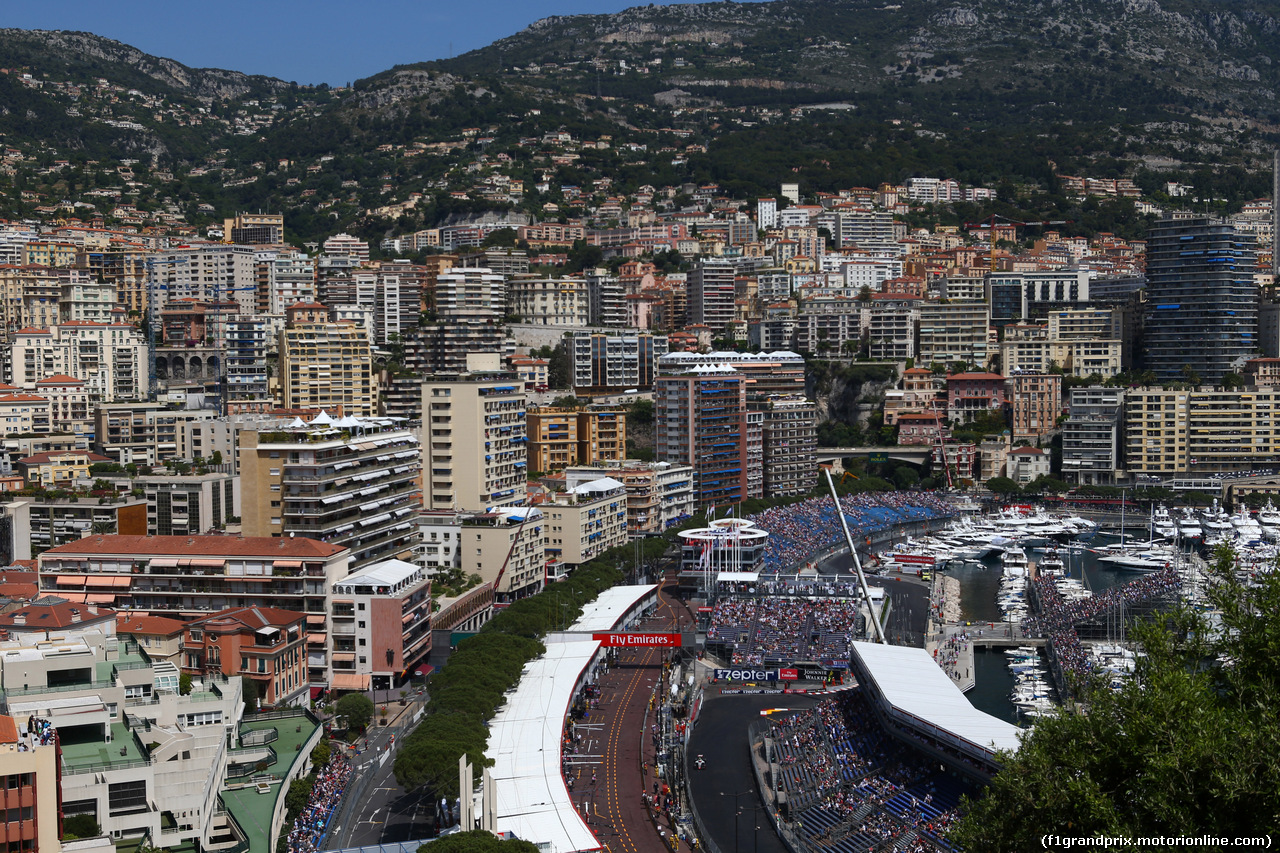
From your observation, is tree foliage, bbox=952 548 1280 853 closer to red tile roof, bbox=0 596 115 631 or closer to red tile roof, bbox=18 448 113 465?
red tile roof, bbox=0 596 115 631

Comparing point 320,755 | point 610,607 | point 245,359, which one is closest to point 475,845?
point 320,755

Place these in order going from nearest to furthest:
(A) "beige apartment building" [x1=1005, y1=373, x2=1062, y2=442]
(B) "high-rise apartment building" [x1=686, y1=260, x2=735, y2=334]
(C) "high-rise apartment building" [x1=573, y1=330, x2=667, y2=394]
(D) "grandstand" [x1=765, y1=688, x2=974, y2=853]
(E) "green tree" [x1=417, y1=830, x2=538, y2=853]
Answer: (E) "green tree" [x1=417, y1=830, x2=538, y2=853] → (D) "grandstand" [x1=765, y1=688, x2=974, y2=853] → (C) "high-rise apartment building" [x1=573, y1=330, x2=667, y2=394] → (A) "beige apartment building" [x1=1005, y1=373, x2=1062, y2=442] → (B) "high-rise apartment building" [x1=686, y1=260, x2=735, y2=334]

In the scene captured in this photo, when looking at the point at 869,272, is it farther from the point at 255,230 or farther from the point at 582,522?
the point at 582,522

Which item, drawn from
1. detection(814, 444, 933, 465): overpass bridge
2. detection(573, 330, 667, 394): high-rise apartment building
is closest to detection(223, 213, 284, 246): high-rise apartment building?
detection(573, 330, 667, 394): high-rise apartment building

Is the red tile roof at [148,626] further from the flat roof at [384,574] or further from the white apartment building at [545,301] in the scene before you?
the white apartment building at [545,301]

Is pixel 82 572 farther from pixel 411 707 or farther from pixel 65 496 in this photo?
pixel 65 496

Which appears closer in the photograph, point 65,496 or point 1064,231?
point 65,496

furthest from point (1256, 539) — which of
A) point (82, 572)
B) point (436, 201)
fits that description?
point (436, 201)
